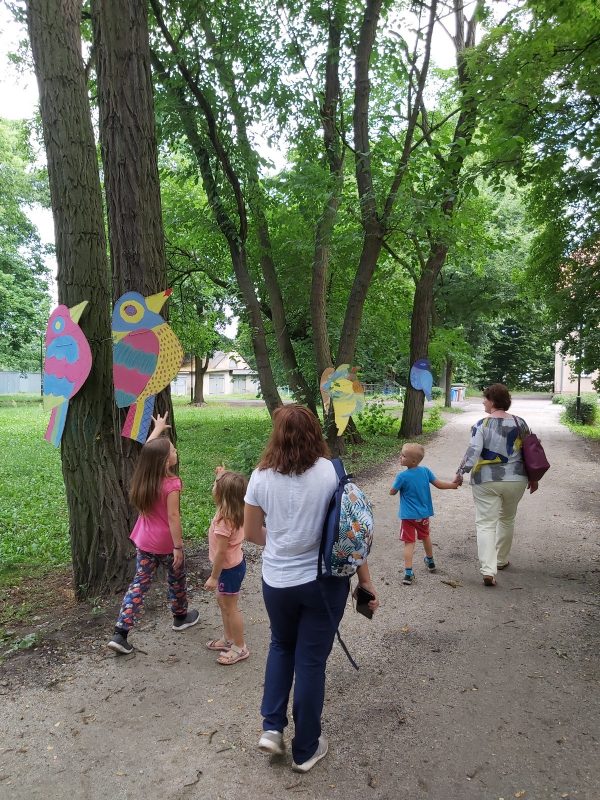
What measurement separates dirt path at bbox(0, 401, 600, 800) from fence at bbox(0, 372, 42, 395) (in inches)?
2040

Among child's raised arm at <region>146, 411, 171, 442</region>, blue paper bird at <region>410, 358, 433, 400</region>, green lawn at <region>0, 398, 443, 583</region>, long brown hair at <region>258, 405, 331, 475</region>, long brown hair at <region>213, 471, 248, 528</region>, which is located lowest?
green lawn at <region>0, 398, 443, 583</region>

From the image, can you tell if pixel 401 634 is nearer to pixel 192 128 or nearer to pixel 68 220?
pixel 68 220

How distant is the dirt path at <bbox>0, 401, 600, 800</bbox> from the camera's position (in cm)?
288

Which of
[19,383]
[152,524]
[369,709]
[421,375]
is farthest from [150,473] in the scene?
[19,383]

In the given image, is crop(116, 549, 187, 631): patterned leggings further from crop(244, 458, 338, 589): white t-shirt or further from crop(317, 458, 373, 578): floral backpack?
crop(317, 458, 373, 578): floral backpack

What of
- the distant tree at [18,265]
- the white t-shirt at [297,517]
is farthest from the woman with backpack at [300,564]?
the distant tree at [18,265]

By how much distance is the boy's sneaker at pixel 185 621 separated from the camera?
180 inches

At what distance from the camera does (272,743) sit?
2965 mm

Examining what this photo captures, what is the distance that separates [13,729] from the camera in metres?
3.34

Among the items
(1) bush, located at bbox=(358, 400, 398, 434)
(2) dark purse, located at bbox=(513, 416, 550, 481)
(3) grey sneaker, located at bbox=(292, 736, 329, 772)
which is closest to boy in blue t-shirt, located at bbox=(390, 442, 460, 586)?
(2) dark purse, located at bbox=(513, 416, 550, 481)

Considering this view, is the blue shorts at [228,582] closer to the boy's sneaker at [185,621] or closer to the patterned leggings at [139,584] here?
the patterned leggings at [139,584]

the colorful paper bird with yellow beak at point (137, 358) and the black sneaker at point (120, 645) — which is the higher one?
the colorful paper bird with yellow beak at point (137, 358)

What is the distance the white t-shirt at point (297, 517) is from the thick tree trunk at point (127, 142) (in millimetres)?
2589

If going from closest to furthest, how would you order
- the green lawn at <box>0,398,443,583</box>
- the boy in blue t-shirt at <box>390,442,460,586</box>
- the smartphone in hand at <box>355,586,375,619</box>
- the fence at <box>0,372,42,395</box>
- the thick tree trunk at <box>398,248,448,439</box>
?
the smartphone in hand at <box>355,586,375,619</box> < the boy in blue t-shirt at <box>390,442,460,586</box> < the green lawn at <box>0,398,443,583</box> < the thick tree trunk at <box>398,248,448,439</box> < the fence at <box>0,372,42,395</box>
